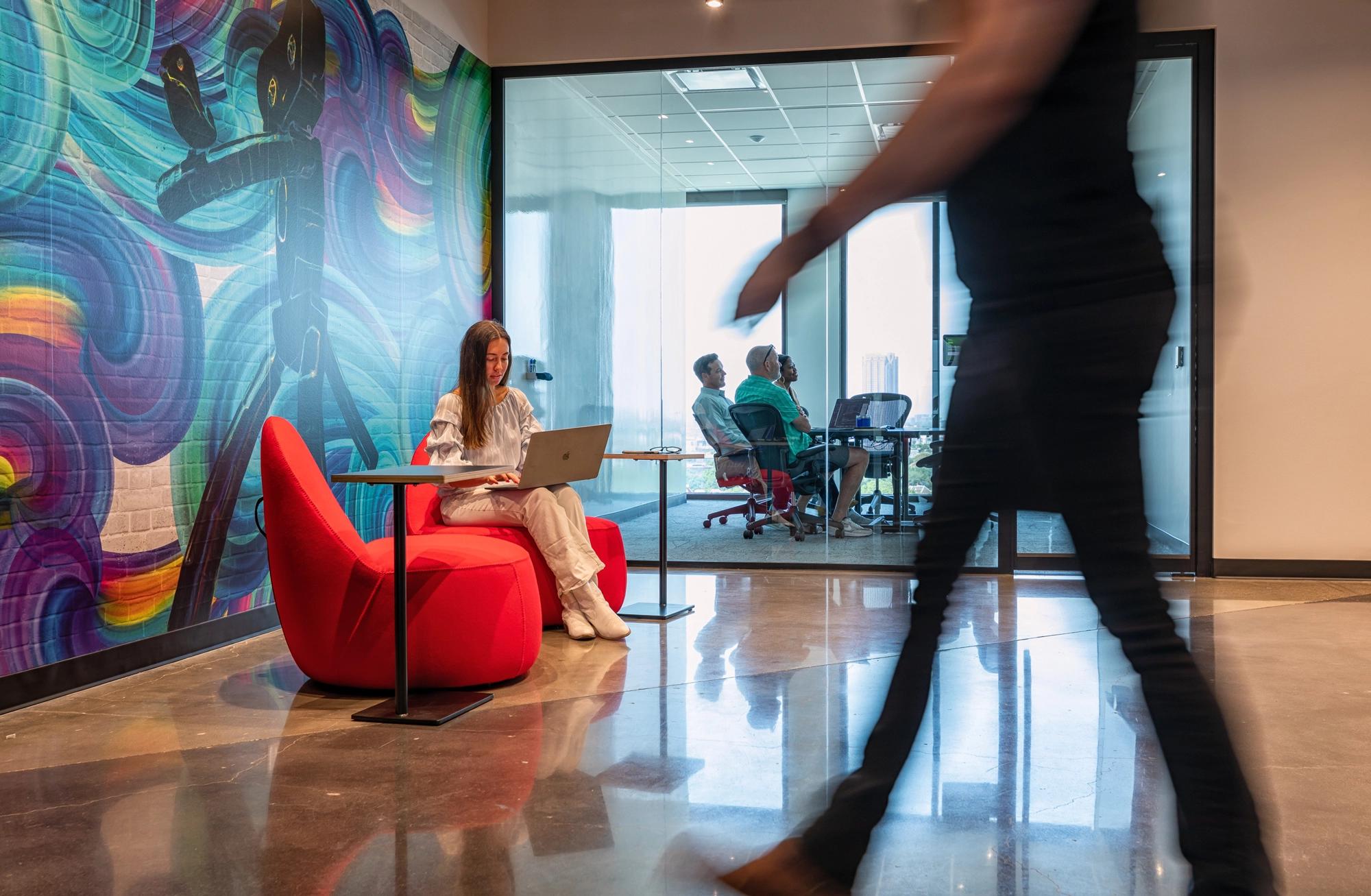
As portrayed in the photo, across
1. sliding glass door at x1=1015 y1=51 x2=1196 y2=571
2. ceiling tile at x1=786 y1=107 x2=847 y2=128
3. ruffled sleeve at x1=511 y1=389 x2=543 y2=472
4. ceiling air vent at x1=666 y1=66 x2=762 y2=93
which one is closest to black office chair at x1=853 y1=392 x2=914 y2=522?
sliding glass door at x1=1015 y1=51 x2=1196 y2=571

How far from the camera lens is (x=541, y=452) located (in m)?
3.72

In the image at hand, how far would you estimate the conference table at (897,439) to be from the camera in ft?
20.4

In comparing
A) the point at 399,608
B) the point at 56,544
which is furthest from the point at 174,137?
the point at 399,608

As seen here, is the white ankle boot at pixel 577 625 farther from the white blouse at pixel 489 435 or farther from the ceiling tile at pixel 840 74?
the ceiling tile at pixel 840 74

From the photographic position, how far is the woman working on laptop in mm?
4207

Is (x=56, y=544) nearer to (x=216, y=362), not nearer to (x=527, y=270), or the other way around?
(x=216, y=362)

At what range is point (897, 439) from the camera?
6230 mm

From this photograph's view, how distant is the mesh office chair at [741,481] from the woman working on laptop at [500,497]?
2114mm

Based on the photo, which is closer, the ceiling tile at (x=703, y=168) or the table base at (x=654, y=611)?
the table base at (x=654, y=611)

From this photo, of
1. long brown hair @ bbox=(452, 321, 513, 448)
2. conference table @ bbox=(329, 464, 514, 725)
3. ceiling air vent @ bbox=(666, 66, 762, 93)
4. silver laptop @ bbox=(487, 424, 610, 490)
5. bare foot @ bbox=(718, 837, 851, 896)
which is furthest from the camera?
ceiling air vent @ bbox=(666, 66, 762, 93)

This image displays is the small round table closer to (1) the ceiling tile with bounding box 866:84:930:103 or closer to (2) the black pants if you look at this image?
(1) the ceiling tile with bounding box 866:84:930:103

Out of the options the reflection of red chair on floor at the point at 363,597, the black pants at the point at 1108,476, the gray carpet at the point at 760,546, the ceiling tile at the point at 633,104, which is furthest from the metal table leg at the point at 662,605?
the black pants at the point at 1108,476

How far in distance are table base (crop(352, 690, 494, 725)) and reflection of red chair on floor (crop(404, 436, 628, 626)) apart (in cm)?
66

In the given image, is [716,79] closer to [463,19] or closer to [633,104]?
[633,104]
